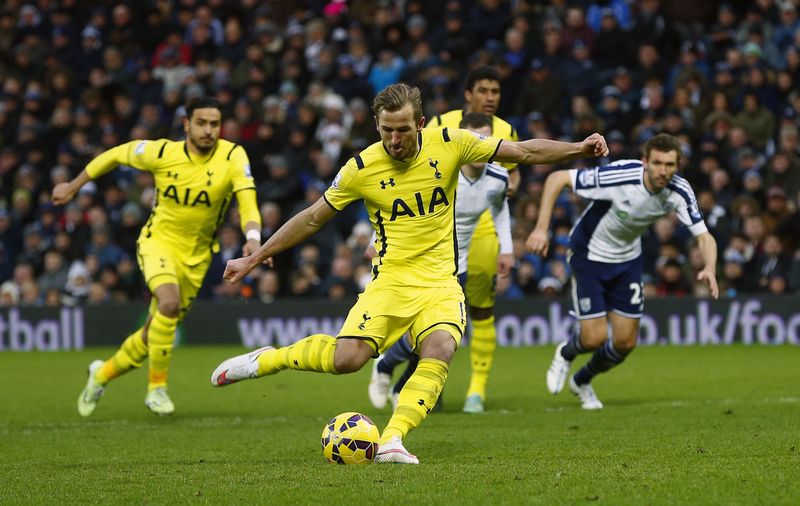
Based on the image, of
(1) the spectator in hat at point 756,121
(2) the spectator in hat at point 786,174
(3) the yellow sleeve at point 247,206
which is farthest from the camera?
(1) the spectator in hat at point 756,121

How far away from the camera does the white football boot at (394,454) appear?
750cm

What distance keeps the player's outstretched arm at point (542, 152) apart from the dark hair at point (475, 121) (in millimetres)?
2534

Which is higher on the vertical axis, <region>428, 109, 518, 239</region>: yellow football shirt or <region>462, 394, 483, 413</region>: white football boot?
<region>428, 109, 518, 239</region>: yellow football shirt

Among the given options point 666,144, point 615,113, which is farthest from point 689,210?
point 615,113

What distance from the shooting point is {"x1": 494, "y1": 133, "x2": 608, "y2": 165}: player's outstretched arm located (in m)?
7.75

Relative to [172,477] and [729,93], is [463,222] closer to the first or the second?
[172,477]

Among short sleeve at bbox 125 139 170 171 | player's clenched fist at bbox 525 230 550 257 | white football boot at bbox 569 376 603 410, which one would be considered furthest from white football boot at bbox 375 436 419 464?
short sleeve at bbox 125 139 170 171

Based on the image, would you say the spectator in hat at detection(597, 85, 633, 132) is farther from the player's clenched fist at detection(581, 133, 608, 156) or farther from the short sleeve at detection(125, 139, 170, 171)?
the player's clenched fist at detection(581, 133, 608, 156)

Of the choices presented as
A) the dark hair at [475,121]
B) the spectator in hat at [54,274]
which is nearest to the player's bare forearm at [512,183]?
the dark hair at [475,121]

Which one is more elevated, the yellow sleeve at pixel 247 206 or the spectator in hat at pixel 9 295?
the yellow sleeve at pixel 247 206

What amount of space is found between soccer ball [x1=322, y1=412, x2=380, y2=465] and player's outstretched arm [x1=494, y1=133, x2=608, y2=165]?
6.14ft

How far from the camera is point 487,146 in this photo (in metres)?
8.12

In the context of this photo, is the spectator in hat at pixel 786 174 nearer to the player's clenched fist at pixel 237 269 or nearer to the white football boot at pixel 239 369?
the white football boot at pixel 239 369

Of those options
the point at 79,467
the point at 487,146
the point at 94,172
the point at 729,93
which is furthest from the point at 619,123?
the point at 79,467
